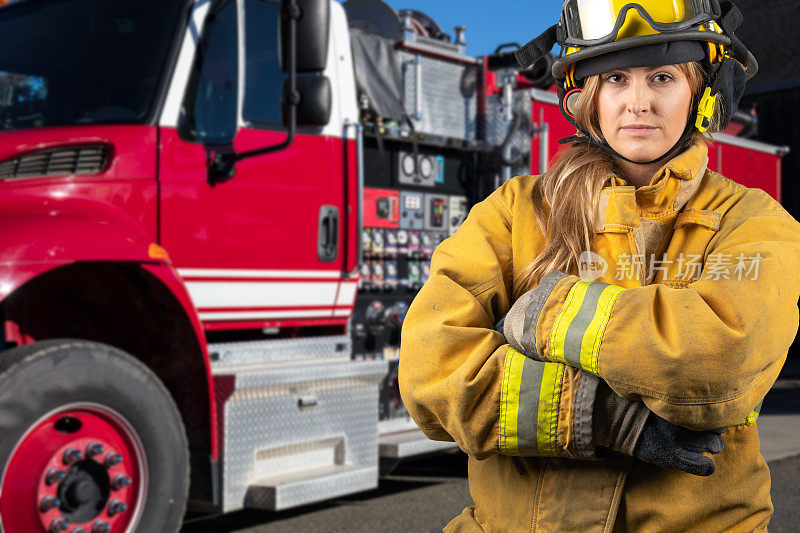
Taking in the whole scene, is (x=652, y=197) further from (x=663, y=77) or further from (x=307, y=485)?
(x=307, y=485)

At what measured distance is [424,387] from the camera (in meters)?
1.31

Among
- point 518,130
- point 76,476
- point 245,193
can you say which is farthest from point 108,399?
point 518,130

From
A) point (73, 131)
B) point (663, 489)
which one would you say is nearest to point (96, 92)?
point (73, 131)

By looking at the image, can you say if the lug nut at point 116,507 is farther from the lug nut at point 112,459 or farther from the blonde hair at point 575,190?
the blonde hair at point 575,190

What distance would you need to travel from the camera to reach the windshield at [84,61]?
12.6 feet

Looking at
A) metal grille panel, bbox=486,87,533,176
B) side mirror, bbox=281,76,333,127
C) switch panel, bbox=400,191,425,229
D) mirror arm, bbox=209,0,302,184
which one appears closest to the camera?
mirror arm, bbox=209,0,302,184

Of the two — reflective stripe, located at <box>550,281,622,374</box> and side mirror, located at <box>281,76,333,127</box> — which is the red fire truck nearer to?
side mirror, located at <box>281,76,333,127</box>

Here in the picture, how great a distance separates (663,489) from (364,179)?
393cm

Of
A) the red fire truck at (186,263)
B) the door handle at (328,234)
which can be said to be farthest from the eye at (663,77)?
the door handle at (328,234)

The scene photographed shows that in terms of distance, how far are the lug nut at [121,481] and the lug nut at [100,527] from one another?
13cm

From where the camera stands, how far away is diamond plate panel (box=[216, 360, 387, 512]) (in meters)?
4.03

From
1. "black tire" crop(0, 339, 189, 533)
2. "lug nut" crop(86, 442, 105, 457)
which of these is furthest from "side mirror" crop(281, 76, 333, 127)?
"lug nut" crop(86, 442, 105, 457)

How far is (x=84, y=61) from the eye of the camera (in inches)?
153

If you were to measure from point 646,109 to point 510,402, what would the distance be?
0.51m
